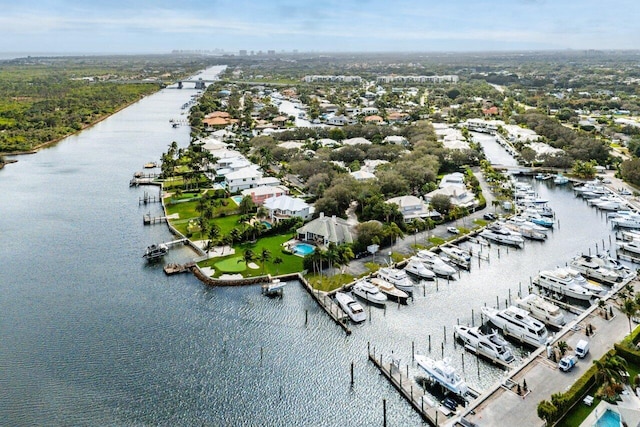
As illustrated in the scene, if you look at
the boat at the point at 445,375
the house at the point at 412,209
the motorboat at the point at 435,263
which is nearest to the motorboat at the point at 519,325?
the boat at the point at 445,375

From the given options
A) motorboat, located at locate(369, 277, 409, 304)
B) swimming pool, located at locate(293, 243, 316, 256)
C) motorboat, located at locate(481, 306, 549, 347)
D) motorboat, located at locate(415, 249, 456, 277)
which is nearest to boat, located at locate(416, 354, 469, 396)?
motorboat, located at locate(481, 306, 549, 347)

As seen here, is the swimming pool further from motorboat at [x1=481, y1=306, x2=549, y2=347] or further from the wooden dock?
motorboat at [x1=481, y1=306, x2=549, y2=347]

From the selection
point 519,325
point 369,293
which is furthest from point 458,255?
point 519,325

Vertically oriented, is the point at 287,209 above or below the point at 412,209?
above

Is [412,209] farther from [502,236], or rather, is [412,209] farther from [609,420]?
[609,420]

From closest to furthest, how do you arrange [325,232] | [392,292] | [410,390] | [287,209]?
[410,390]
[392,292]
[325,232]
[287,209]

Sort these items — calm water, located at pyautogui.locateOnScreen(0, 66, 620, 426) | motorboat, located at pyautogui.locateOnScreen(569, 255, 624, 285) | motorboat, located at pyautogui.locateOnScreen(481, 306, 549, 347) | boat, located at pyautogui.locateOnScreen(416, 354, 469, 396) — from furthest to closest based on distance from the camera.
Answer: motorboat, located at pyautogui.locateOnScreen(569, 255, 624, 285)
motorboat, located at pyautogui.locateOnScreen(481, 306, 549, 347)
calm water, located at pyautogui.locateOnScreen(0, 66, 620, 426)
boat, located at pyautogui.locateOnScreen(416, 354, 469, 396)

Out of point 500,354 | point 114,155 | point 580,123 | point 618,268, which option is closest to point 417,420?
point 500,354
